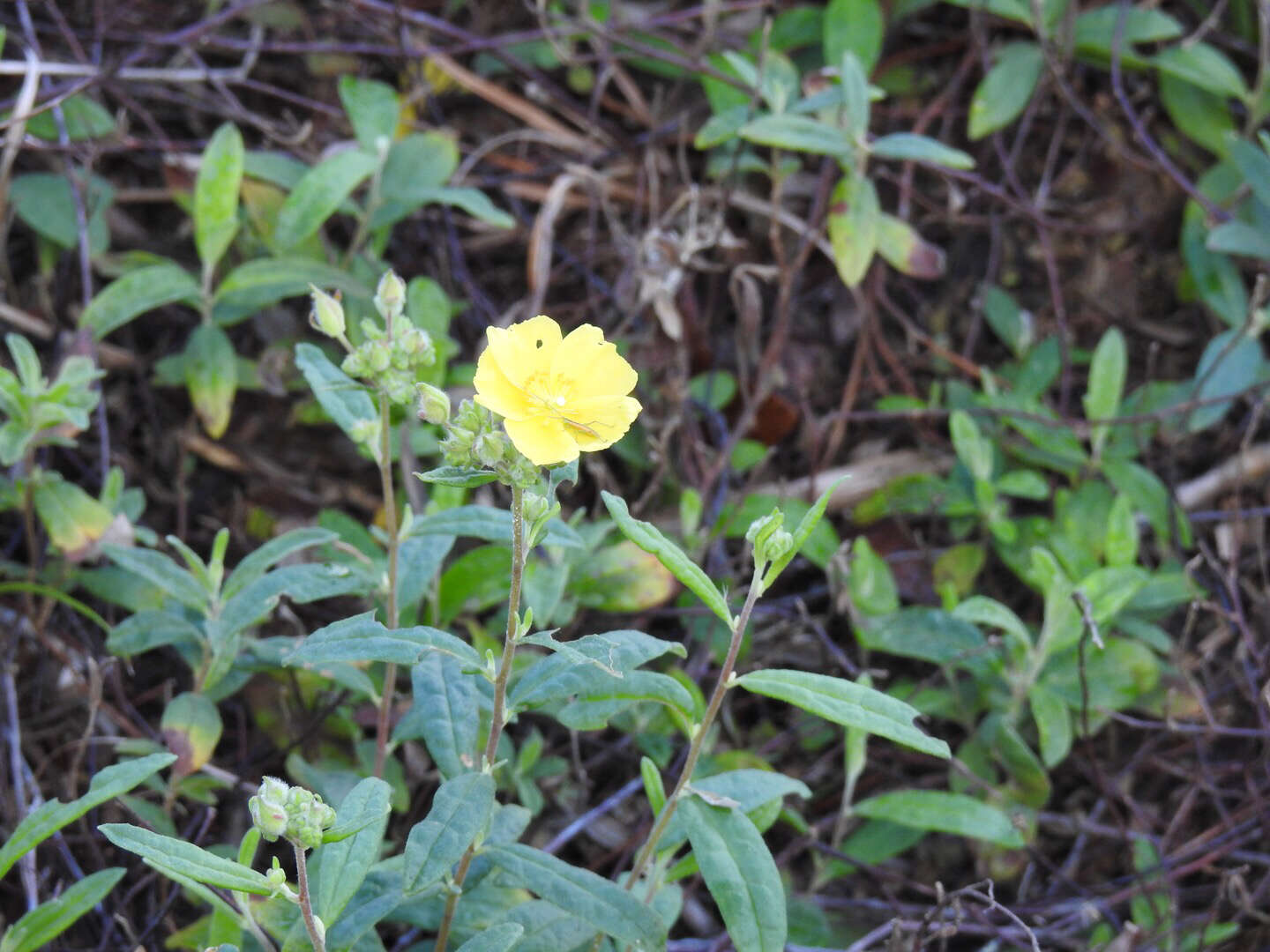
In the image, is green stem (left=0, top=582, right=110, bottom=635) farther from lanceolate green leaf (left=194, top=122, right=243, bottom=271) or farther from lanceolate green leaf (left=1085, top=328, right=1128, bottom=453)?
lanceolate green leaf (left=1085, top=328, right=1128, bottom=453)

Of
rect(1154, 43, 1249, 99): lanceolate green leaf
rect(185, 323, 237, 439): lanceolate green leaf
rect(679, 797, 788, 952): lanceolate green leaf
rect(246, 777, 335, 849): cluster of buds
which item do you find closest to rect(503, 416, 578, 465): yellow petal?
rect(246, 777, 335, 849): cluster of buds

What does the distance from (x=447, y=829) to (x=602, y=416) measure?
638 millimetres

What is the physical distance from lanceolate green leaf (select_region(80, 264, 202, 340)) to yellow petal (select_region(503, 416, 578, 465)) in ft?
4.99

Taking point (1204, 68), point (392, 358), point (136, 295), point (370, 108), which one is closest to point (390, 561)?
point (392, 358)

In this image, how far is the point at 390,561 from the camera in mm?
2041

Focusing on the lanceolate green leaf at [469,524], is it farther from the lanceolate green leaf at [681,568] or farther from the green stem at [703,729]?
the green stem at [703,729]

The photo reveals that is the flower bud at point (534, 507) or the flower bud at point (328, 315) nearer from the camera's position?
the flower bud at point (534, 507)

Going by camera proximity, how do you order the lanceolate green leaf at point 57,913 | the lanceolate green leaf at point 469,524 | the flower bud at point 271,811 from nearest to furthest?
1. the flower bud at point 271,811
2. the lanceolate green leaf at point 57,913
3. the lanceolate green leaf at point 469,524

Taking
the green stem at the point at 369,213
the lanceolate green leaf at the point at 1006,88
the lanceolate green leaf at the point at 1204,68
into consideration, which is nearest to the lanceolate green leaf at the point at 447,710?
the green stem at the point at 369,213

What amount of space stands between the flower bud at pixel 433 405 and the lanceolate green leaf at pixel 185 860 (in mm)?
670

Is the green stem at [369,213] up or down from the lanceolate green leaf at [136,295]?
up

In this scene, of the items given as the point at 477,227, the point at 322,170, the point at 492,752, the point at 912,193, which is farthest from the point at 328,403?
the point at 912,193

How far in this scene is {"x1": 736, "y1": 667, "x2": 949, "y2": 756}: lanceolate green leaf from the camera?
1.77 meters

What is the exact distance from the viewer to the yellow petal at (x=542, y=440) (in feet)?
5.18
